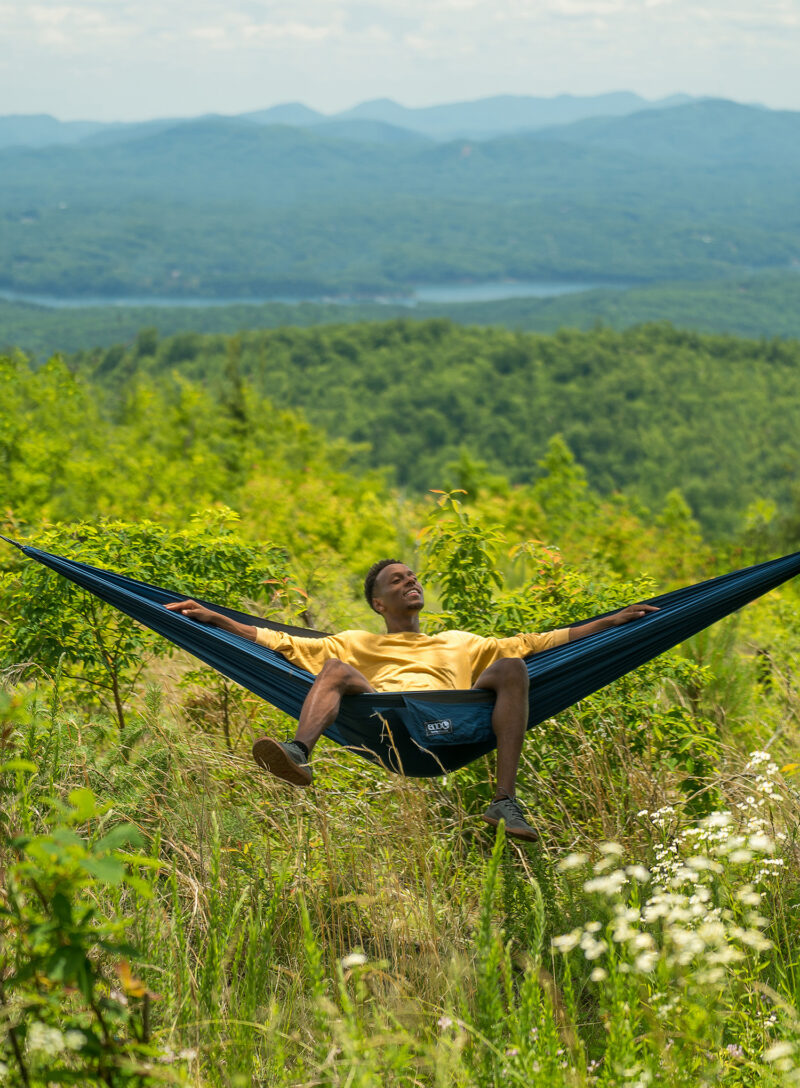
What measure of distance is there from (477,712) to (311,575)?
206 centimetres

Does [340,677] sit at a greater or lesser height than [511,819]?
greater

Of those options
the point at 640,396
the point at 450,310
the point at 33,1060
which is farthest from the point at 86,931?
the point at 450,310

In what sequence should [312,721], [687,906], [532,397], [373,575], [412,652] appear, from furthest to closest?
[532,397]
[373,575]
[412,652]
[312,721]
[687,906]

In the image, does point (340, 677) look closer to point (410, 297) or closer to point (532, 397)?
point (532, 397)

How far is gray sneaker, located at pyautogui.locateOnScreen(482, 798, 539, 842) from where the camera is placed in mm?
2086

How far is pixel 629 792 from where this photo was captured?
2570 mm

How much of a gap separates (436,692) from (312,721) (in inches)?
10.9

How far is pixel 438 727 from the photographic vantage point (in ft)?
7.48

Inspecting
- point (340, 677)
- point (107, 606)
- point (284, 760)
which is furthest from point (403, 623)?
point (107, 606)

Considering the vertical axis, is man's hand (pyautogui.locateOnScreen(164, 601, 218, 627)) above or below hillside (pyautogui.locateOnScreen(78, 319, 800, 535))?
above

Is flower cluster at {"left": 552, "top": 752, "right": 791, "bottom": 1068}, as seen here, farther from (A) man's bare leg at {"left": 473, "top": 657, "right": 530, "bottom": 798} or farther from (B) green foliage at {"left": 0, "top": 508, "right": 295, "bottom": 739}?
(B) green foliage at {"left": 0, "top": 508, "right": 295, "bottom": 739}

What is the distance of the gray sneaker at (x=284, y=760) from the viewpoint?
2.07 m

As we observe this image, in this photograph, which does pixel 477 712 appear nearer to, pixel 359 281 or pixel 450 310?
pixel 450 310

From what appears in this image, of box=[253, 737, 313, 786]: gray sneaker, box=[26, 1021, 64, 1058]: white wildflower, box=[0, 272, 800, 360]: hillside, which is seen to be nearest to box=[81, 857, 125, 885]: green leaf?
box=[26, 1021, 64, 1058]: white wildflower
